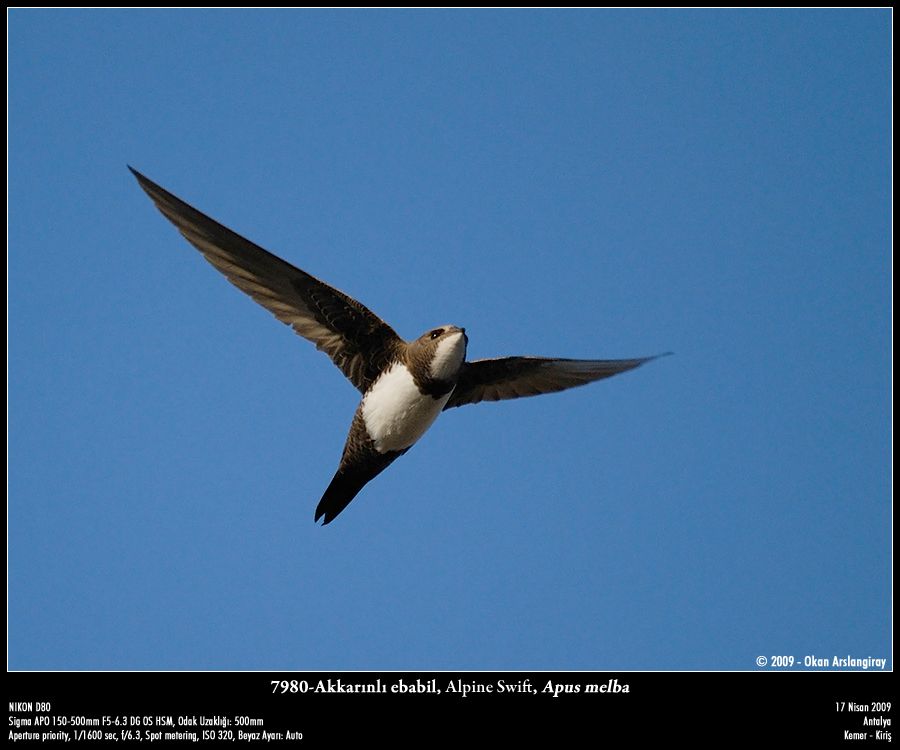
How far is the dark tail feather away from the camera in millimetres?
6527

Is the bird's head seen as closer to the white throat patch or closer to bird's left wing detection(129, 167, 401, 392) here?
the white throat patch

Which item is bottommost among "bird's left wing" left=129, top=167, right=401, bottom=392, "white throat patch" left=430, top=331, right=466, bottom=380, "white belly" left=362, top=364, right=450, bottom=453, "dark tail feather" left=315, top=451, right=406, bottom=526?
"dark tail feather" left=315, top=451, right=406, bottom=526

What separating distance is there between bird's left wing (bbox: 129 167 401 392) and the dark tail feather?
0.43m

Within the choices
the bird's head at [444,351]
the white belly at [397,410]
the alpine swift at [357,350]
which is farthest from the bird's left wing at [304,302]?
the bird's head at [444,351]

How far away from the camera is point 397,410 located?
6.21 meters

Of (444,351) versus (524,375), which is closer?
(444,351)

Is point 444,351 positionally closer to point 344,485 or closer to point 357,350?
point 357,350

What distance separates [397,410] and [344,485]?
0.62 metres

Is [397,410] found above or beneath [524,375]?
beneath

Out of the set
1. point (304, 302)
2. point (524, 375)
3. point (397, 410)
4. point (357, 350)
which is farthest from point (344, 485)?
point (524, 375)

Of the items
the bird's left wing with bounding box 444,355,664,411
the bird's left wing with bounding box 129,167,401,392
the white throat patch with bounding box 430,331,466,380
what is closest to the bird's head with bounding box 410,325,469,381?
the white throat patch with bounding box 430,331,466,380
